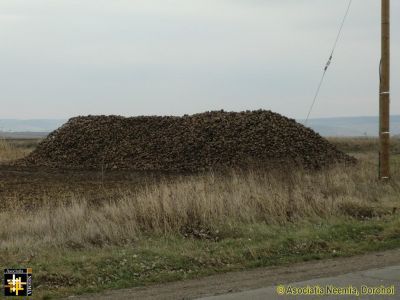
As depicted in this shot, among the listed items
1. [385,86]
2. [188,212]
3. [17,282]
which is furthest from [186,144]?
[17,282]

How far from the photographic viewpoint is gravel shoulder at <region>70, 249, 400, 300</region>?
6.63 meters

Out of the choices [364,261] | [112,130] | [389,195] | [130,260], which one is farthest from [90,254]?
[112,130]

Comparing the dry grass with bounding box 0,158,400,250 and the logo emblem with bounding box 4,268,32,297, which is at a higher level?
the dry grass with bounding box 0,158,400,250

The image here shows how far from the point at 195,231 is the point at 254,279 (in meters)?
3.17

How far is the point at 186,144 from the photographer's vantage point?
1049 inches

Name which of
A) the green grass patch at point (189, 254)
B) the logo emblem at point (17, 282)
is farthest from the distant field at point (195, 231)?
the logo emblem at point (17, 282)

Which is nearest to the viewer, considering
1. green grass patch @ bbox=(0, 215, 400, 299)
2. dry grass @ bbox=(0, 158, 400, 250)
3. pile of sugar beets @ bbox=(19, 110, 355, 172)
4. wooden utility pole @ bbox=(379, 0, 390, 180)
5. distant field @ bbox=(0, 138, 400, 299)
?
green grass patch @ bbox=(0, 215, 400, 299)

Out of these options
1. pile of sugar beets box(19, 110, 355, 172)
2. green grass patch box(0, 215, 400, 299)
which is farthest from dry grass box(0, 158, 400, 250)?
pile of sugar beets box(19, 110, 355, 172)

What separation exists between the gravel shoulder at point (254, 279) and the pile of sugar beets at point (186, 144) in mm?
13870

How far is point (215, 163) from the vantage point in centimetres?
2434

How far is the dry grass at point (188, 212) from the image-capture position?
9.91 m

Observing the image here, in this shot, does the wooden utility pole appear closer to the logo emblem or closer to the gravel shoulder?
the gravel shoulder

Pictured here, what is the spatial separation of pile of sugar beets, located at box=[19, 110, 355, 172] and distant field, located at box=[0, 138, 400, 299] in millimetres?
9420

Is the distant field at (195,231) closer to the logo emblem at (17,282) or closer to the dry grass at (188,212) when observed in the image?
the dry grass at (188,212)
